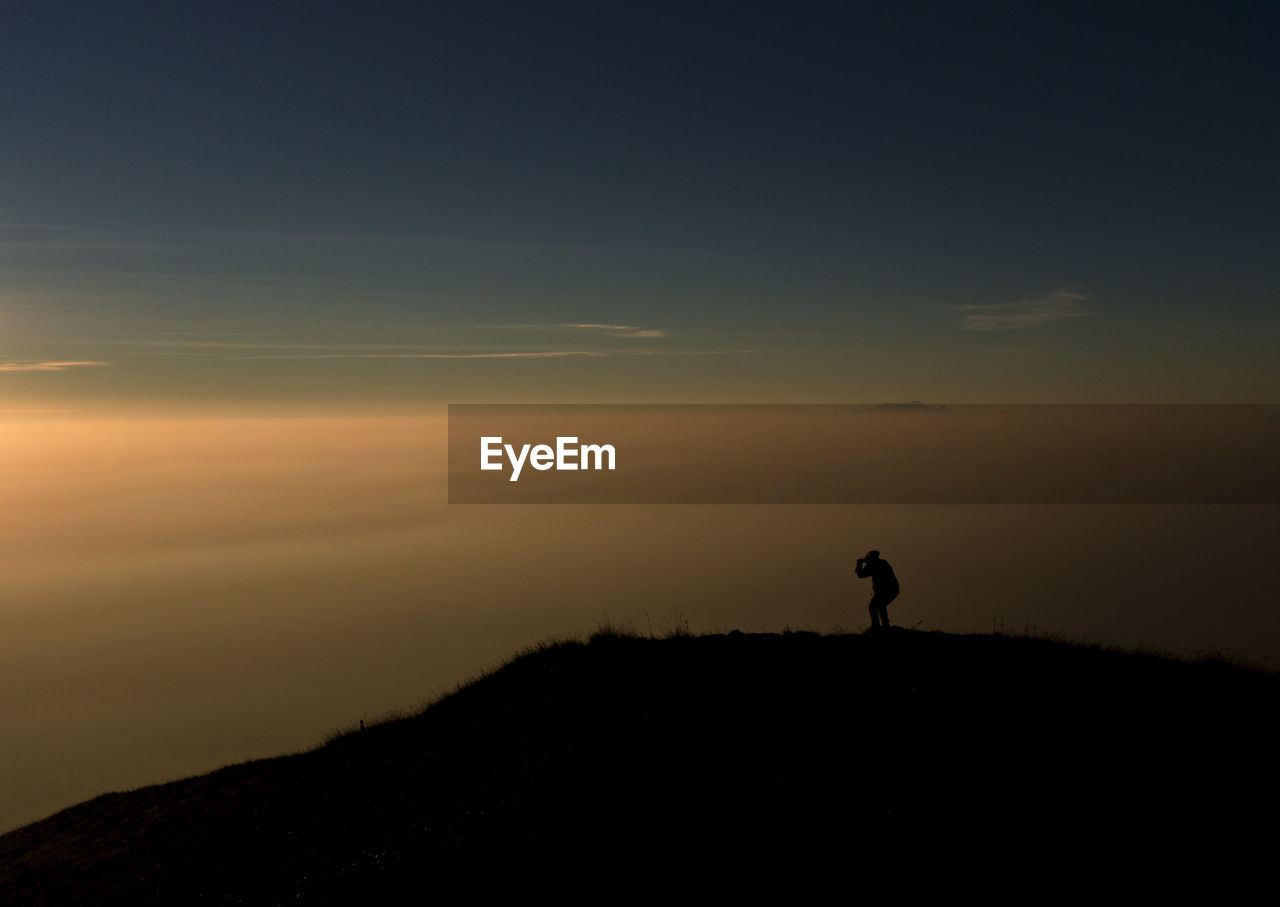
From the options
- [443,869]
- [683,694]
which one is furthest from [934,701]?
[443,869]

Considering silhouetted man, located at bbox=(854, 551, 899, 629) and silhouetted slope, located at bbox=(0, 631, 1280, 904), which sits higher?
silhouetted man, located at bbox=(854, 551, 899, 629)

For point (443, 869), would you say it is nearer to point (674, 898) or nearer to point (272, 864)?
point (674, 898)

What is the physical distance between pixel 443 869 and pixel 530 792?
77.9 inches

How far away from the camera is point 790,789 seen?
11.8 metres

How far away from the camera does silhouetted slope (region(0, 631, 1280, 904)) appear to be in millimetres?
10055

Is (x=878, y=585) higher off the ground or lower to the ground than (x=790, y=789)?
higher

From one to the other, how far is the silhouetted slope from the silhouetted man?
0.89m

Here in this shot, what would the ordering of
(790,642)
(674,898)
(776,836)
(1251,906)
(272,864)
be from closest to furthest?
(1251,906) < (674,898) < (776,836) < (272,864) < (790,642)

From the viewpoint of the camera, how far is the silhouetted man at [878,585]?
1758 cm

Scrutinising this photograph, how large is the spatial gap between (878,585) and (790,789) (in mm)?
6998

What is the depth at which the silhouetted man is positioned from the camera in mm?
17578

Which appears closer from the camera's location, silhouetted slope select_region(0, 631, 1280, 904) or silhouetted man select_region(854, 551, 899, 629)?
silhouetted slope select_region(0, 631, 1280, 904)

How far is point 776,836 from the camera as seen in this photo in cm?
1085

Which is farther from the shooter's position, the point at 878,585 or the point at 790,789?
the point at 878,585
